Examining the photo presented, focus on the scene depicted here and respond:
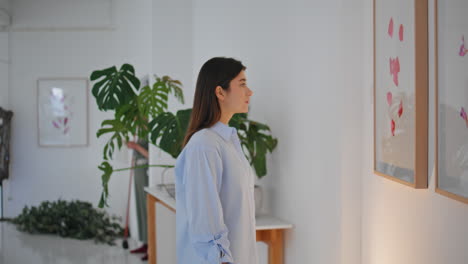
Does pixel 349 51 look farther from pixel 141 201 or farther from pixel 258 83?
pixel 141 201

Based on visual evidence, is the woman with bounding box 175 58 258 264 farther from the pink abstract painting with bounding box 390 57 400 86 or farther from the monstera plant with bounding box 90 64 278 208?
the monstera plant with bounding box 90 64 278 208

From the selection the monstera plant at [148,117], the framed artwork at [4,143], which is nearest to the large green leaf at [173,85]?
the monstera plant at [148,117]

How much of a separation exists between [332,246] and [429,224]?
860mm

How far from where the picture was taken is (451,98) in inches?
60.9

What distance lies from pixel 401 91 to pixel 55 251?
4793 mm

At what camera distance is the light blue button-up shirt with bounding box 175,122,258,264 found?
167cm

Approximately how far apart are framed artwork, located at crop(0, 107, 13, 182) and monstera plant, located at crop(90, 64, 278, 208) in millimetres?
3818

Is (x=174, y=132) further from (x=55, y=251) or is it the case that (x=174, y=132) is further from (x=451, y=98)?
(x=55, y=251)

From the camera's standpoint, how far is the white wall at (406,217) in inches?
63.4

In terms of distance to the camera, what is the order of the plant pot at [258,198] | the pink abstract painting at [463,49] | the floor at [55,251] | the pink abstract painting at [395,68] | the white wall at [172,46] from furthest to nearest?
1. the floor at [55,251]
2. the white wall at [172,46]
3. the plant pot at [258,198]
4. the pink abstract painting at [395,68]
5. the pink abstract painting at [463,49]

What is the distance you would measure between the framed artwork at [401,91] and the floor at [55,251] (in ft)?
12.5

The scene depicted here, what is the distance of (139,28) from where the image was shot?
6.31 metres

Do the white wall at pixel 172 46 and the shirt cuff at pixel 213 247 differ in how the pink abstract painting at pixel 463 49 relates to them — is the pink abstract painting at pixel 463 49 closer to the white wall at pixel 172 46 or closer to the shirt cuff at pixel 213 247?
the shirt cuff at pixel 213 247

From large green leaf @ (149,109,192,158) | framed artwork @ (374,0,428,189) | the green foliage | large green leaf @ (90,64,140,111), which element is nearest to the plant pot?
large green leaf @ (149,109,192,158)
